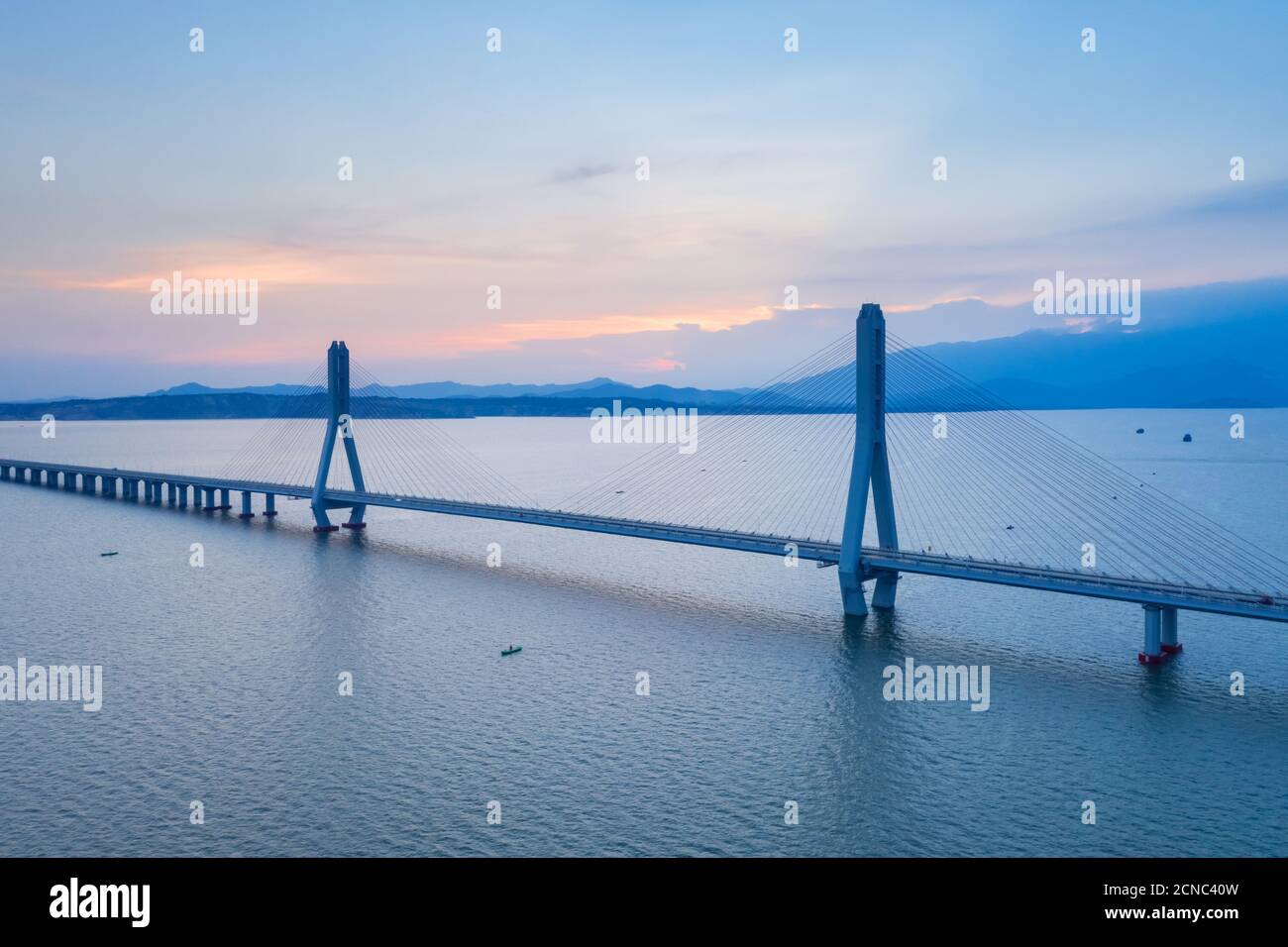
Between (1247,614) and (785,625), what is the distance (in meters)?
15.5

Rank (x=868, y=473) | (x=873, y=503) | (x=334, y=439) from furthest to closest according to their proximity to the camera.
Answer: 1. (x=334, y=439)
2. (x=873, y=503)
3. (x=868, y=473)

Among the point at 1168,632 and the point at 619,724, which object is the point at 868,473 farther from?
the point at 619,724

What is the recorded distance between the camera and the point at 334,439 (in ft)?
237

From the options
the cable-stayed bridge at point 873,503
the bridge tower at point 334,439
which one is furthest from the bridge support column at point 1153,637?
the bridge tower at point 334,439

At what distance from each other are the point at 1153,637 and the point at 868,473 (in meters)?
12.0

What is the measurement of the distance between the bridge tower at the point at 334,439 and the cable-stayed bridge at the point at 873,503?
0.17 metres

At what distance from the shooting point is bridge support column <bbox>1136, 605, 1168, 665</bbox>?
29.6 meters

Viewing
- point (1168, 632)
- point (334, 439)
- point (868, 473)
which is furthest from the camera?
point (334, 439)

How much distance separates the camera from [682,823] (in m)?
19.1

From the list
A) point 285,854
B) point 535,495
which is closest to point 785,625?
point 285,854

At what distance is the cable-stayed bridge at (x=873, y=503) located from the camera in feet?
120

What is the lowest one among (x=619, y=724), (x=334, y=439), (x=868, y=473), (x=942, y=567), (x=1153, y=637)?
(x=619, y=724)

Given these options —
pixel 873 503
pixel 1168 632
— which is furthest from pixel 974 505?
pixel 1168 632
